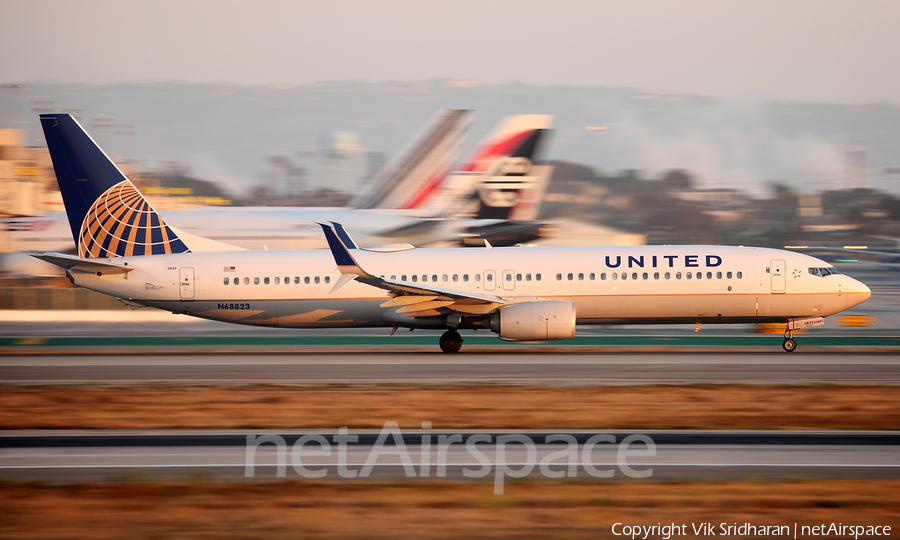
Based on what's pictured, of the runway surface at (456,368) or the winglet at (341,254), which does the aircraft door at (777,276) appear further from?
the winglet at (341,254)

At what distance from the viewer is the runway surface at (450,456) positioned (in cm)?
945

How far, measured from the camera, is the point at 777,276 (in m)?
22.9

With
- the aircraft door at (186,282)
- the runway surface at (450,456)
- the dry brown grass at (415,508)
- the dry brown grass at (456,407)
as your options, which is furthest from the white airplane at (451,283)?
the dry brown grass at (415,508)

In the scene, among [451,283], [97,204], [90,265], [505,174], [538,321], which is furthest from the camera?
[505,174]

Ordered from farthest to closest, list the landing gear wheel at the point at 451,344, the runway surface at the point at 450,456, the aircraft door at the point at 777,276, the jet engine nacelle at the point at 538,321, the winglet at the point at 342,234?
the landing gear wheel at the point at 451,344 → the aircraft door at the point at 777,276 → the winglet at the point at 342,234 → the jet engine nacelle at the point at 538,321 → the runway surface at the point at 450,456

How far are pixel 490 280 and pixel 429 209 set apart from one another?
663 inches

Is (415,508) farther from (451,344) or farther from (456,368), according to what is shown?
(451,344)

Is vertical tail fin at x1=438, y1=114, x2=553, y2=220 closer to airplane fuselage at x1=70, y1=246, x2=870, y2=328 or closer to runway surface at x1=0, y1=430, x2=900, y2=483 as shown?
airplane fuselage at x1=70, y1=246, x2=870, y2=328

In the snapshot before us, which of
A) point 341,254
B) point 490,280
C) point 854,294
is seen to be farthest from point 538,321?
point 854,294

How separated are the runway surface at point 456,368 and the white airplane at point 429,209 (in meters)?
16.0

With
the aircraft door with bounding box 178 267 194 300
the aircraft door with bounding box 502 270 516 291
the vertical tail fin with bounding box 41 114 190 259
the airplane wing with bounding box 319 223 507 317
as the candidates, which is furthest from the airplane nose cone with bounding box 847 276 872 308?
the vertical tail fin with bounding box 41 114 190 259

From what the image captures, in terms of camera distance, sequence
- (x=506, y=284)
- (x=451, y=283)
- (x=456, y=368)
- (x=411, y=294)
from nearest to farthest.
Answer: (x=456, y=368) < (x=411, y=294) < (x=506, y=284) < (x=451, y=283)

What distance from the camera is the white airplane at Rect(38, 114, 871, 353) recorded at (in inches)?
894

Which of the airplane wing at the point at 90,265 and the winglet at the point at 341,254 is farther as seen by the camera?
the airplane wing at the point at 90,265
